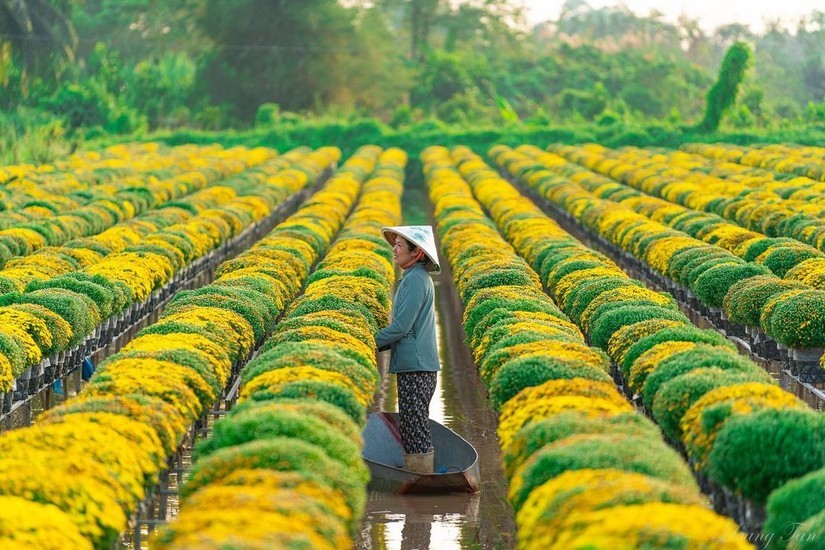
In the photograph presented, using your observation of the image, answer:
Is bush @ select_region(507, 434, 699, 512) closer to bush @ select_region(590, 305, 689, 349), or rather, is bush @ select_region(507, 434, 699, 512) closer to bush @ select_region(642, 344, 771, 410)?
bush @ select_region(642, 344, 771, 410)

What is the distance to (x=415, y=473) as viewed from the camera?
12414 mm

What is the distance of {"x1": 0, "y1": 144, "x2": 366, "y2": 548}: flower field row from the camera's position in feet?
27.0

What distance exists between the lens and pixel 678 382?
447 inches

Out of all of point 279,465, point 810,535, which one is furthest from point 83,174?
point 810,535

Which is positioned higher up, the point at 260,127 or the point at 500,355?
the point at 500,355

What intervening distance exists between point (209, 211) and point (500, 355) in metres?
17.6

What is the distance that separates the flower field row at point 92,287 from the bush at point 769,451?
23.7ft

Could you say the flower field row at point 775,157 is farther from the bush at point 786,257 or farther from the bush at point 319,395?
the bush at point 319,395

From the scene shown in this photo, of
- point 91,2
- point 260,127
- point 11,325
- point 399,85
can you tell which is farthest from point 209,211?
point 91,2

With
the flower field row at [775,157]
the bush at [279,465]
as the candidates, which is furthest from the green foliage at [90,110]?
the bush at [279,465]

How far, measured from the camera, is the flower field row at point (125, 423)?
27.0 ft

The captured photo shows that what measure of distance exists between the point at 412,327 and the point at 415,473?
1325 millimetres

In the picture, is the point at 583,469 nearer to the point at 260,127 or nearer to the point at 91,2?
the point at 260,127

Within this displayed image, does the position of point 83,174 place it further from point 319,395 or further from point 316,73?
point 316,73
